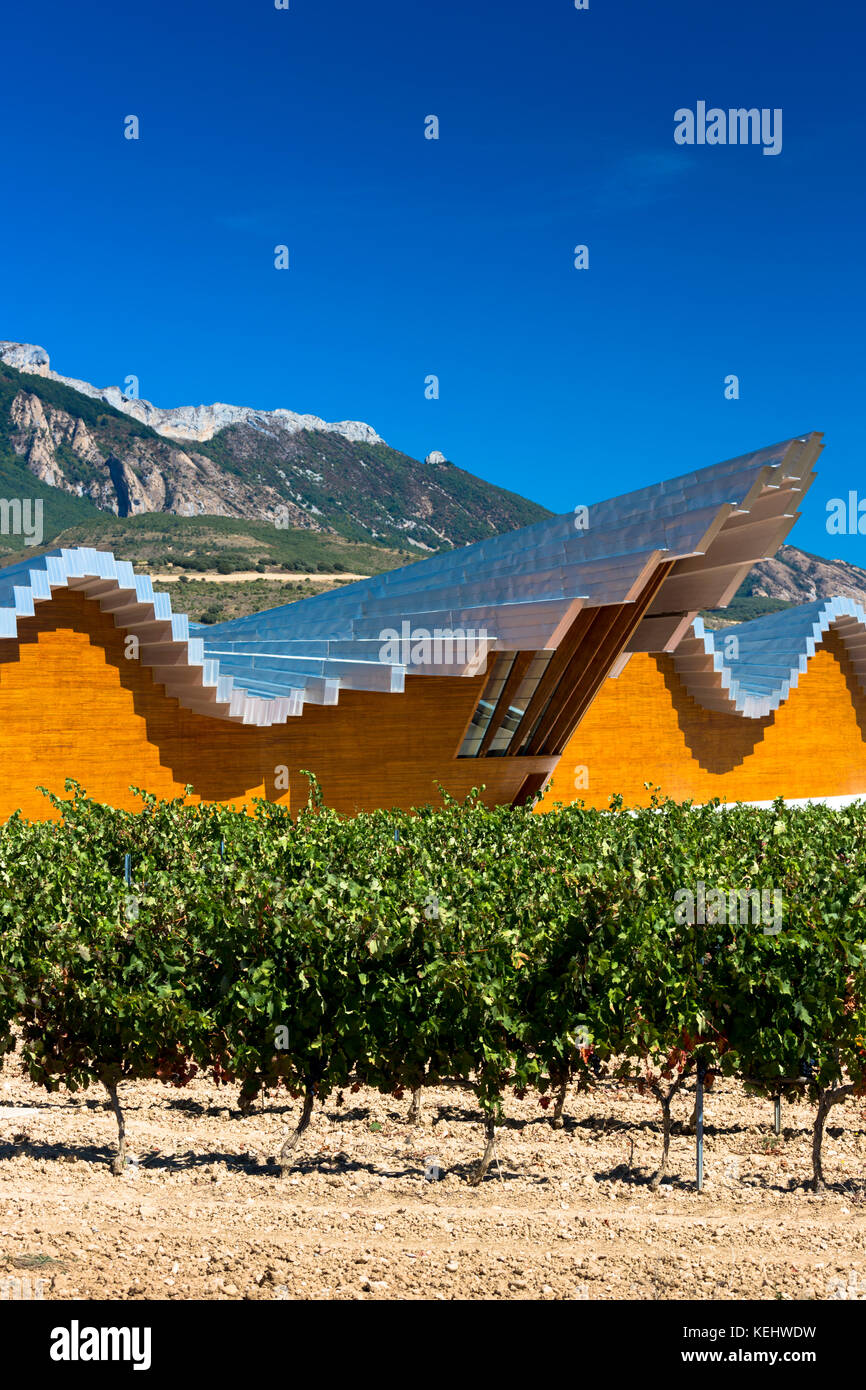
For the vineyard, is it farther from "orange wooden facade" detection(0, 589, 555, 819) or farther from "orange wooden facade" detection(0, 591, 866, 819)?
"orange wooden facade" detection(0, 591, 866, 819)

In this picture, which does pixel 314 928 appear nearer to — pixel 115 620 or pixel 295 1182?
pixel 295 1182

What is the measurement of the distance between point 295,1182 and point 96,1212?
1282mm

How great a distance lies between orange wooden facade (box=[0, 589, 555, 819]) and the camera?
61.0 ft

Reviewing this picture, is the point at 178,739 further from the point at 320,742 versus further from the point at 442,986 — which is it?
the point at 442,986

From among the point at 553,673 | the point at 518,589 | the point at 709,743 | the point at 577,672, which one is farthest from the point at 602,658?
the point at 709,743

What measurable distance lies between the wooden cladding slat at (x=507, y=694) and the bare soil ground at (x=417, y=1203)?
12.9 m

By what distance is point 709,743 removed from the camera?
31.3 metres

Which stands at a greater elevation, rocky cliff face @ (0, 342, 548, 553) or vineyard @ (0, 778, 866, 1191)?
rocky cliff face @ (0, 342, 548, 553)

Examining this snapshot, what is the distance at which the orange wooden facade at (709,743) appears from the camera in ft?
94.2

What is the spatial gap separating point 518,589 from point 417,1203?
52.9ft

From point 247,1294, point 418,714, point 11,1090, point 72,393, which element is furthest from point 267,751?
point 72,393

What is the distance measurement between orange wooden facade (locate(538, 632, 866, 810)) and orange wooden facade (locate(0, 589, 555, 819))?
167 inches

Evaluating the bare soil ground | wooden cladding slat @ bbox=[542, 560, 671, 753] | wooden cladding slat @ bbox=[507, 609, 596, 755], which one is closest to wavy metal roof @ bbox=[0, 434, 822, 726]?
wooden cladding slat @ bbox=[542, 560, 671, 753]

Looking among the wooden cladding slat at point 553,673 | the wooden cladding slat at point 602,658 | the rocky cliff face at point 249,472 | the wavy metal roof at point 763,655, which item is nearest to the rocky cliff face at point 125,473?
the rocky cliff face at point 249,472
